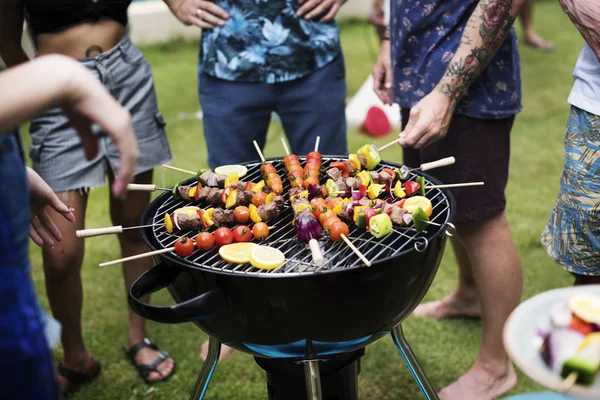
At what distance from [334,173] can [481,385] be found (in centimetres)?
129

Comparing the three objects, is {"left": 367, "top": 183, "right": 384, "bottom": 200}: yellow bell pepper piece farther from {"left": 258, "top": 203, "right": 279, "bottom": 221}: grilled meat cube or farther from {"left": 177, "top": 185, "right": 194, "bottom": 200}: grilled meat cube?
{"left": 177, "top": 185, "right": 194, "bottom": 200}: grilled meat cube

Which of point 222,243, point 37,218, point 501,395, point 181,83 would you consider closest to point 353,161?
point 222,243

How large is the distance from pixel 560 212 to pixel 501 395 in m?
0.99

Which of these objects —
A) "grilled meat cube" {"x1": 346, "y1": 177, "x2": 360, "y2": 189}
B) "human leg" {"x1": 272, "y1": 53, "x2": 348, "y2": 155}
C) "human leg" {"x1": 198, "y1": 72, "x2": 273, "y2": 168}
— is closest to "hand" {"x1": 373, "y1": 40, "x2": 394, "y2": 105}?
"human leg" {"x1": 272, "y1": 53, "x2": 348, "y2": 155}

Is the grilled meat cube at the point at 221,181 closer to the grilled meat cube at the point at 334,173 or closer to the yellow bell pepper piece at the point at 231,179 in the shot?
the yellow bell pepper piece at the point at 231,179

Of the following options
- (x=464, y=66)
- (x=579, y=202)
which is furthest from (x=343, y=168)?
(x=579, y=202)

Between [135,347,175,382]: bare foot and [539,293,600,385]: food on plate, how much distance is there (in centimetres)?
223

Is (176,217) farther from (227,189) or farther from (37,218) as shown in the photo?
(37,218)

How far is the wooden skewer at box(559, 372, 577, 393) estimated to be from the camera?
1.24 meters

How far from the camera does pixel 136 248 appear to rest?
3172 mm

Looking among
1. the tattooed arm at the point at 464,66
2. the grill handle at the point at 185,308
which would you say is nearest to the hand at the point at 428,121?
the tattooed arm at the point at 464,66

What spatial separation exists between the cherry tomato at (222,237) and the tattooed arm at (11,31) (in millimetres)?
1553

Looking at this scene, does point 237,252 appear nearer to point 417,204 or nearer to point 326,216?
point 326,216

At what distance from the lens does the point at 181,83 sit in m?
7.74
